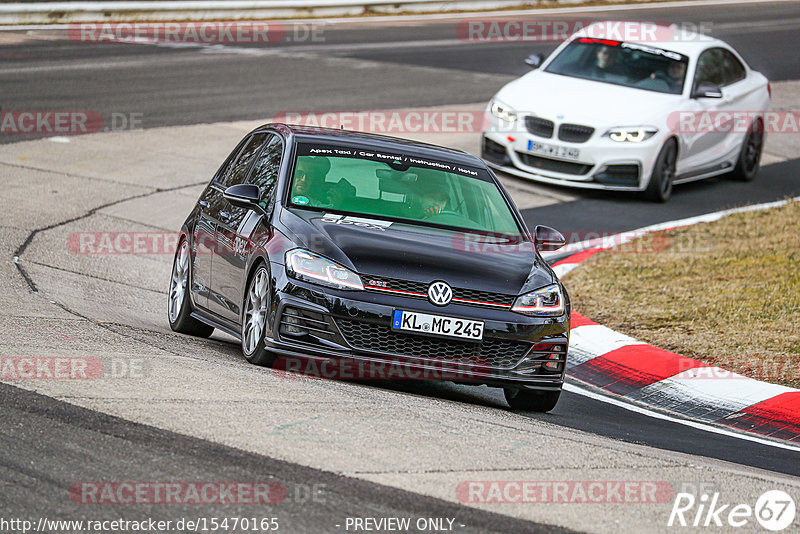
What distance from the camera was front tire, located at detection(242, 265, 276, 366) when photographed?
767cm

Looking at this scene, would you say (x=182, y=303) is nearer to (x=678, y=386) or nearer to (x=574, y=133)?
(x=678, y=386)

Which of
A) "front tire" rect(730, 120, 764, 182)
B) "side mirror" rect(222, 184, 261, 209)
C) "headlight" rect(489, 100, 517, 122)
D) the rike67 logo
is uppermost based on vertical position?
"side mirror" rect(222, 184, 261, 209)

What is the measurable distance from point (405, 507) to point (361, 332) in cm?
228

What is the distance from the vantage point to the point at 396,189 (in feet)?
28.1

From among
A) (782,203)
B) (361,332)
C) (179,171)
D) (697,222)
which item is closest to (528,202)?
(697,222)

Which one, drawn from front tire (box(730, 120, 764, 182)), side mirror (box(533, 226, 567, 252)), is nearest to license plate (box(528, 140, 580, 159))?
front tire (box(730, 120, 764, 182))

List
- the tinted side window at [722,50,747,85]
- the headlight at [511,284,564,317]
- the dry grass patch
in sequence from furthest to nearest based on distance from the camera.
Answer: the tinted side window at [722,50,747,85] < the dry grass patch < the headlight at [511,284,564,317]

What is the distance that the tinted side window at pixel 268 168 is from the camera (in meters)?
8.51

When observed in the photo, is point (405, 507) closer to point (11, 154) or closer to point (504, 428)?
point (504, 428)

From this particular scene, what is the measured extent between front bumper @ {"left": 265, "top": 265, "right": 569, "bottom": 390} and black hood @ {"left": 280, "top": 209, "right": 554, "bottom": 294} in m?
0.18

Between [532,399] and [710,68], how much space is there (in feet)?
33.3

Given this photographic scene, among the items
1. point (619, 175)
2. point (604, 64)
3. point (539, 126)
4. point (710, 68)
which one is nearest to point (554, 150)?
point (539, 126)

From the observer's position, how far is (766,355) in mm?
9695

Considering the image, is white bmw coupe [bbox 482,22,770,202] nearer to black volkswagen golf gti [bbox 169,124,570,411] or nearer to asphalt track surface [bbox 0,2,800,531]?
asphalt track surface [bbox 0,2,800,531]
